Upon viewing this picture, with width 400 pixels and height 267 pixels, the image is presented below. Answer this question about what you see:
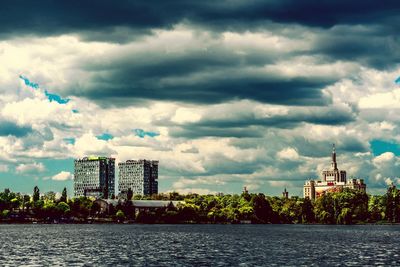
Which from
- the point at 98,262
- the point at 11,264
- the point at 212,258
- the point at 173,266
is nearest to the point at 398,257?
the point at 212,258

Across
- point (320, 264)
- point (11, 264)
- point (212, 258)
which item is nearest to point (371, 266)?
point (320, 264)

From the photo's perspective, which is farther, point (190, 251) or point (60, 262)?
point (190, 251)

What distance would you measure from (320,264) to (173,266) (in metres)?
20.9

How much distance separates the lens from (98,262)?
88.8m

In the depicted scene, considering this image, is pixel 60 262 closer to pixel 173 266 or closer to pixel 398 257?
pixel 173 266

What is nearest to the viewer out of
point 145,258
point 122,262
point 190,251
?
point 122,262

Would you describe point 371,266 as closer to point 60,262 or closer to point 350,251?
point 350,251

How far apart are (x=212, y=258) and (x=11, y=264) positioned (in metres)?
30.5

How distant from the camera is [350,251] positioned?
11312cm

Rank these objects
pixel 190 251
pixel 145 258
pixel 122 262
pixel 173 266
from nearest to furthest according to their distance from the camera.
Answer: pixel 173 266 < pixel 122 262 < pixel 145 258 < pixel 190 251

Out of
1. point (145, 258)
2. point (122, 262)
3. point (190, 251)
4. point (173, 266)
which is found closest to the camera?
point (173, 266)

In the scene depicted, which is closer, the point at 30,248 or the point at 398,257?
the point at 398,257

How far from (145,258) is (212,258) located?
34.6 ft

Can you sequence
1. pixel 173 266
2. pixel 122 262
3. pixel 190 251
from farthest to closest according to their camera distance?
pixel 190 251
pixel 122 262
pixel 173 266
